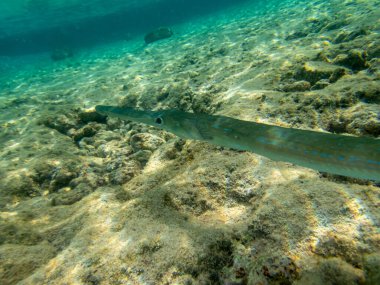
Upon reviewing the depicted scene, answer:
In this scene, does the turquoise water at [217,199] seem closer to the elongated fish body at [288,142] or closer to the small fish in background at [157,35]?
the elongated fish body at [288,142]

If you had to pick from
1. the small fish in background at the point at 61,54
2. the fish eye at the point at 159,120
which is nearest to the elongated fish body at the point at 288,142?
the fish eye at the point at 159,120

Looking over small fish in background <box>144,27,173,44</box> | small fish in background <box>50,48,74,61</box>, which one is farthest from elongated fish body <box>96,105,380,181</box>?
small fish in background <box>50,48,74,61</box>

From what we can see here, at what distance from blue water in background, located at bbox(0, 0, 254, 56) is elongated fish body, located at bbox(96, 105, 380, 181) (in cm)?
5009

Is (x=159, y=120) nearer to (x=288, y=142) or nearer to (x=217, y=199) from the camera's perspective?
(x=217, y=199)

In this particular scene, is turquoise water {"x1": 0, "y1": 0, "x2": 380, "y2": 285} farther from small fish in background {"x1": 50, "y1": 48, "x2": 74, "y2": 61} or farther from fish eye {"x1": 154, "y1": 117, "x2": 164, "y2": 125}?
small fish in background {"x1": 50, "y1": 48, "x2": 74, "y2": 61}

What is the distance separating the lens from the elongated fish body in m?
1.86

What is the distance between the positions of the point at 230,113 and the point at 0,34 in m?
72.7

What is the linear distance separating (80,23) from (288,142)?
7021 centimetres

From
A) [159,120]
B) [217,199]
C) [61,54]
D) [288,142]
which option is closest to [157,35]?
[61,54]

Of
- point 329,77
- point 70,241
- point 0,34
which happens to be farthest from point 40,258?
point 0,34

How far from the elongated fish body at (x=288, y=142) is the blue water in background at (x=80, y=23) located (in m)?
50.1

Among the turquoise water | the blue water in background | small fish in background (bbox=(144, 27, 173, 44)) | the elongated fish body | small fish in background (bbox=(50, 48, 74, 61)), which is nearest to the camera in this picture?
the elongated fish body

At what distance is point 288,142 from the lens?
84.6 inches

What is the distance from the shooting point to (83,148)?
6258mm
